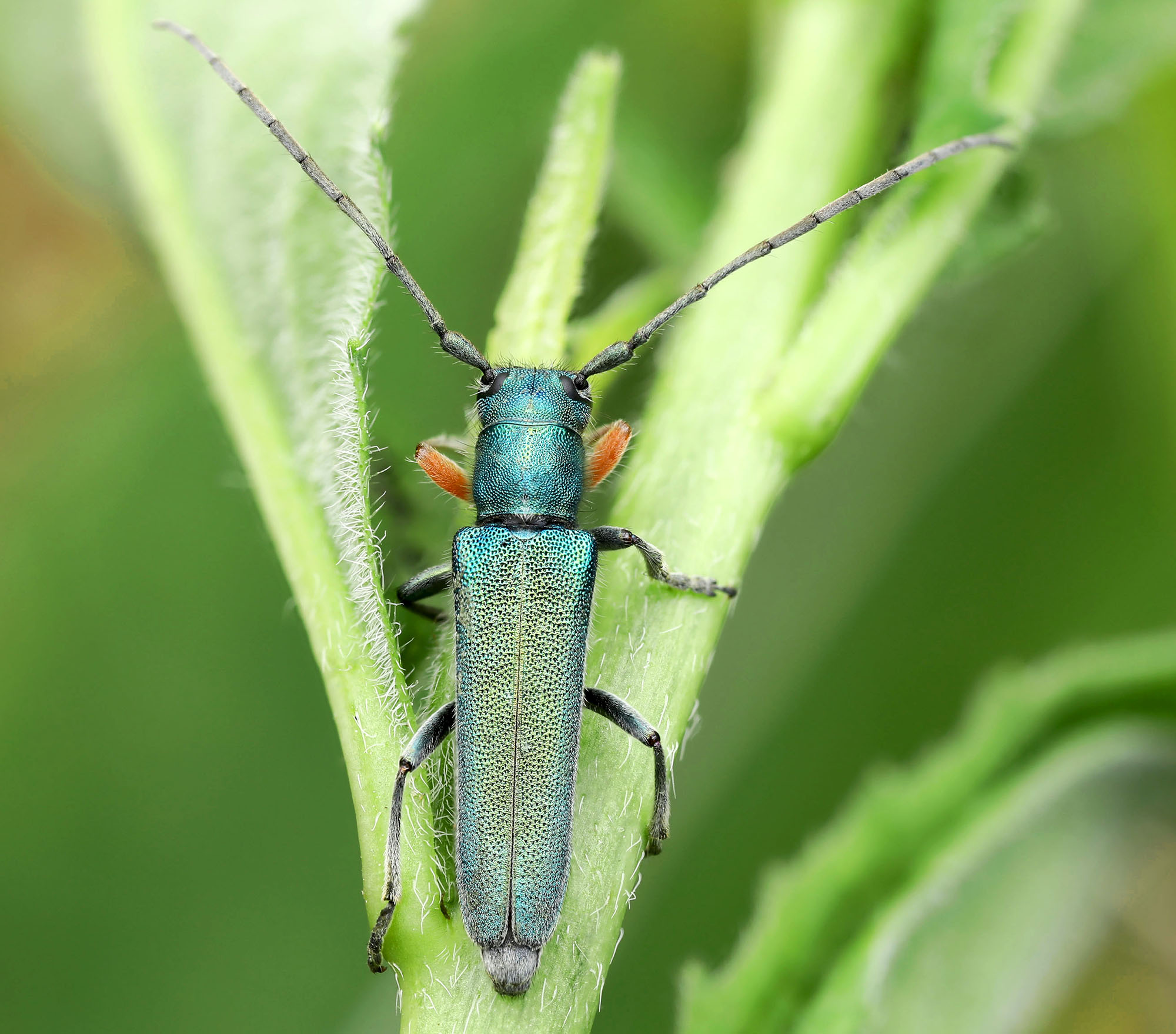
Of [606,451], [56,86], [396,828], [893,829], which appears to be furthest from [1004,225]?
[56,86]

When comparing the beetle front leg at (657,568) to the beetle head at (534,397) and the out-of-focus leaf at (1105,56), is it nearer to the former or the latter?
the beetle head at (534,397)

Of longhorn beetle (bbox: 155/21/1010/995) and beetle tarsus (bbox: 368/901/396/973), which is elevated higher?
longhorn beetle (bbox: 155/21/1010/995)

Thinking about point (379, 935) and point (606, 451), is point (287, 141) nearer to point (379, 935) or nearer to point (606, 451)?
point (606, 451)

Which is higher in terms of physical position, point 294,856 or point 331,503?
point 331,503

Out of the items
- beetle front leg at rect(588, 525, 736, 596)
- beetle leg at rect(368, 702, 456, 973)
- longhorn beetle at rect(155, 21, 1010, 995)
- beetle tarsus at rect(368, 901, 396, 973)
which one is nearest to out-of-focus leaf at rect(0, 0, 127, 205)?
longhorn beetle at rect(155, 21, 1010, 995)

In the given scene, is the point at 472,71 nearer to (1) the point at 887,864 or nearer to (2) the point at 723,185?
(2) the point at 723,185

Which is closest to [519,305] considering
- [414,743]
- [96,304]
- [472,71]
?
[414,743]

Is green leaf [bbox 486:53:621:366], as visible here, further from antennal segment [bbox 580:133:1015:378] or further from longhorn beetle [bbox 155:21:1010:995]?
antennal segment [bbox 580:133:1015:378]

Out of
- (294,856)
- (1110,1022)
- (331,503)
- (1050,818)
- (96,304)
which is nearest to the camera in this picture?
(331,503)

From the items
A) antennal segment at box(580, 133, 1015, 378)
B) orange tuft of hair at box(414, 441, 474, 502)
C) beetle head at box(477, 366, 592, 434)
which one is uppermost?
antennal segment at box(580, 133, 1015, 378)
